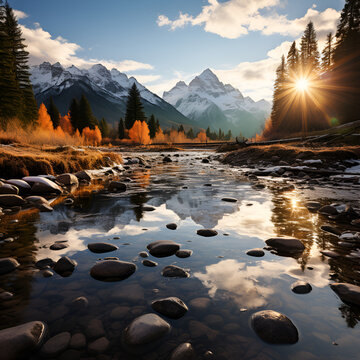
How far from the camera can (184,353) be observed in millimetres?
1392

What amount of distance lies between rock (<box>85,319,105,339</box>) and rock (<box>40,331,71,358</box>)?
4.9 inches

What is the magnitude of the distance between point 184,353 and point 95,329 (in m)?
0.66

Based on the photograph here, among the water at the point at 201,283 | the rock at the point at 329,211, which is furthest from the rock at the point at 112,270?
the rock at the point at 329,211

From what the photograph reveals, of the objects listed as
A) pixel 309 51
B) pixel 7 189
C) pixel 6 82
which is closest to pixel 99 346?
pixel 7 189

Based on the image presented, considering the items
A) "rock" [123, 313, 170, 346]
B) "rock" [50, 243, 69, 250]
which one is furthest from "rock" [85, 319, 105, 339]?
"rock" [50, 243, 69, 250]

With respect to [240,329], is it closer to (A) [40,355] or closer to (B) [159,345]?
(B) [159,345]

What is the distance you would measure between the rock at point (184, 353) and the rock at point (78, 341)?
59 cm

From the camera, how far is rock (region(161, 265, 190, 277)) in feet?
7.60

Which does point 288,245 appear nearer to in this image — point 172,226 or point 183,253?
point 183,253

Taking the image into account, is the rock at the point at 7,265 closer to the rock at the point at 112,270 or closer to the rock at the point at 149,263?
the rock at the point at 112,270

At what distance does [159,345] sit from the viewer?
1.48m

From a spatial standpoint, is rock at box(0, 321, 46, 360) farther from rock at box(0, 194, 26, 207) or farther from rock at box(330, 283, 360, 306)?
rock at box(0, 194, 26, 207)

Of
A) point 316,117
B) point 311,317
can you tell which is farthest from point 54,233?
point 316,117

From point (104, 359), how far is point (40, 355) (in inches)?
15.8
